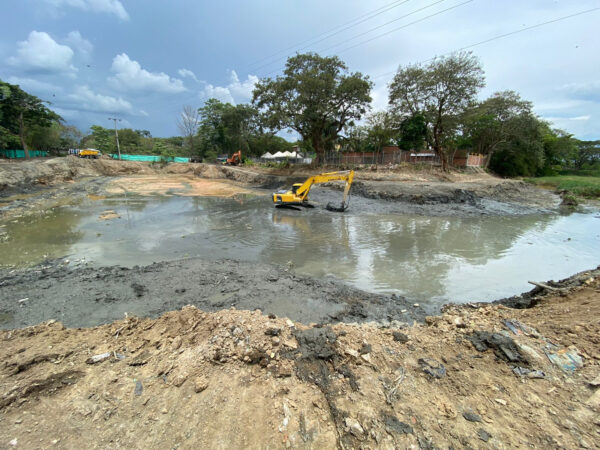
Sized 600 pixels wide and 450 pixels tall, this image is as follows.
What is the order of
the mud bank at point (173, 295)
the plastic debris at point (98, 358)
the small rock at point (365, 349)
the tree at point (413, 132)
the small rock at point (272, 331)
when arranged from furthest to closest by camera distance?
the tree at point (413, 132)
the mud bank at point (173, 295)
the small rock at point (272, 331)
the small rock at point (365, 349)
the plastic debris at point (98, 358)

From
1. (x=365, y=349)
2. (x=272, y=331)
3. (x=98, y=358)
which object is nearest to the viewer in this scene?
(x=98, y=358)

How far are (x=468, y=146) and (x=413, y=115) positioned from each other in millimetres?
16671

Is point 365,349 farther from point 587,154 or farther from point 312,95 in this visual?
point 587,154

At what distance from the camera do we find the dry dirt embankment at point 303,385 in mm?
2176

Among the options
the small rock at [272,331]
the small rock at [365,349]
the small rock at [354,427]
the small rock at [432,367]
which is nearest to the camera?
the small rock at [354,427]

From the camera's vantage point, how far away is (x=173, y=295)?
551 cm

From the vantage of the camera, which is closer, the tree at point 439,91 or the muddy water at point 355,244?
the muddy water at point 355,244

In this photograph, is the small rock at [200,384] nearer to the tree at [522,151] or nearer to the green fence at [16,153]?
the tree at [522,151]

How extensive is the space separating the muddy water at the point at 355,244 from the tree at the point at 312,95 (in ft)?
48.4

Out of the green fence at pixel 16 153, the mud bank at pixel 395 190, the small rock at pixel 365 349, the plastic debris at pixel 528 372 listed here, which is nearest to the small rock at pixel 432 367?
the small rock at pixel 365 349

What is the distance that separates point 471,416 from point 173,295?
17.5 ft

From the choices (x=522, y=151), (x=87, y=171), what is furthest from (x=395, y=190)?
(x=87, y=171)

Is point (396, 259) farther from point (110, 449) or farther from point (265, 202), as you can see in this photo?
point (265, 202)

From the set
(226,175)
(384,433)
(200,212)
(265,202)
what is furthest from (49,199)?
(384,433)
